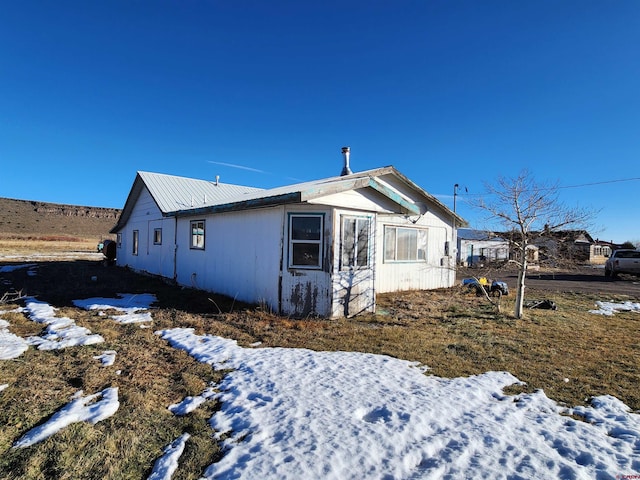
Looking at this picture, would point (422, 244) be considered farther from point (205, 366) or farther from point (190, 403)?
point (190, 403)

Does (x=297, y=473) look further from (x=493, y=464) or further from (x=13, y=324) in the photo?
(x=13, y=324)

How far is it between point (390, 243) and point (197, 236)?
6504 mm

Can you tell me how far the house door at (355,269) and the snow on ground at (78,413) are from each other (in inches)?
188

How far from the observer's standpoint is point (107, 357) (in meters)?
5.19

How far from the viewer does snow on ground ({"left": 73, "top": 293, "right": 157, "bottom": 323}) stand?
7754mm

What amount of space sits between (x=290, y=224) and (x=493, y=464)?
19.6 ft

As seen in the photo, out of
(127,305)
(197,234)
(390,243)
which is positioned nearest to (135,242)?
(197,234)

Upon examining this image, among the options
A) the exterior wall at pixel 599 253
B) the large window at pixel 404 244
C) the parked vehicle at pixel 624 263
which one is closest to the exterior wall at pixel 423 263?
the large window at pixel 404 244

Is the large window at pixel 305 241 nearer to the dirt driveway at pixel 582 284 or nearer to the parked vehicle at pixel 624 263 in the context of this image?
the dirt driveway at pixel 582 284

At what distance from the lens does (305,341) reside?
6250mm

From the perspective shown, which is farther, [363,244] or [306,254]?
[363,244]

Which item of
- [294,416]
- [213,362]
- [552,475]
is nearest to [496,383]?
[552,475]

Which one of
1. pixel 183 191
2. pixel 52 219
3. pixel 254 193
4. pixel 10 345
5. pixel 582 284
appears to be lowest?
Answer: pixel 10 345

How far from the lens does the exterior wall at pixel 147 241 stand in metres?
14.0
